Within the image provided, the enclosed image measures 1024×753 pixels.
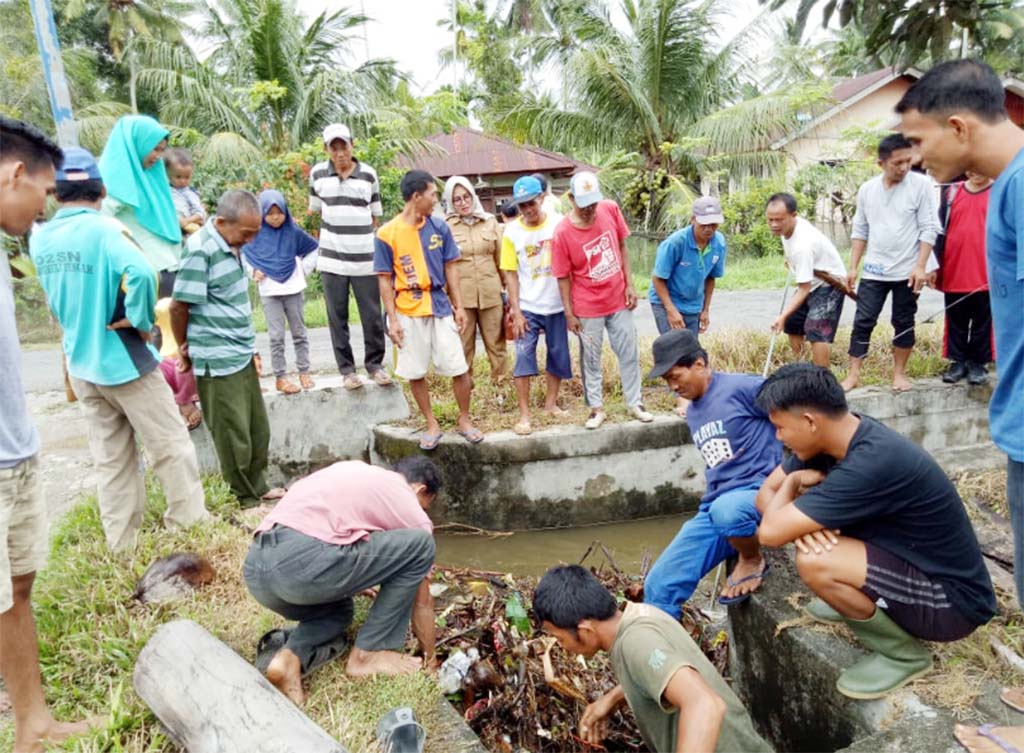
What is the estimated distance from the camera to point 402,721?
2.59 meters

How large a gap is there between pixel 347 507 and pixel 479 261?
349cm

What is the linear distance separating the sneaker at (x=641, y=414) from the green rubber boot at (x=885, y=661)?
3.26 meters

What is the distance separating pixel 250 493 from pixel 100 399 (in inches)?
51.8

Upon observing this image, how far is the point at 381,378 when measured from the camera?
6578 mm

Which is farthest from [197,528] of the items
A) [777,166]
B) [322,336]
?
[777,166]

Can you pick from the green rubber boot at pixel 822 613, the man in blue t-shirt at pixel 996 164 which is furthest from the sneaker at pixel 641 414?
the man in blue t-shirt at pixel 996 164

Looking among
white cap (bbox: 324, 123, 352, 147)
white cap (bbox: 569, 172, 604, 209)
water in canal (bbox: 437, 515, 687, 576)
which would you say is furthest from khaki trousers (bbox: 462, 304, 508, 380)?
white cap (bbox: 324, 123, 352, 147)

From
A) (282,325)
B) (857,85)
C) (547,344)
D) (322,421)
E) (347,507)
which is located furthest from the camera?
(857,85)

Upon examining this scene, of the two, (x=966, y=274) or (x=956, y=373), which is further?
(x=956, y=373)

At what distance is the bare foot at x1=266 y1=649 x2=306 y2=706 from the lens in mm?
2857

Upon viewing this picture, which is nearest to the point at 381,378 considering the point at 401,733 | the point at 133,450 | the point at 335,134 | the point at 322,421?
the point at 322,421

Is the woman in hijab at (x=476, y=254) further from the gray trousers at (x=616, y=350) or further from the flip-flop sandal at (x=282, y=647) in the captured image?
the flip-flop sandal at (x=282, y=647)

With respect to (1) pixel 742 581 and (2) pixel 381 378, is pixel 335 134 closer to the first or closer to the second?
(2) pixel 381 378

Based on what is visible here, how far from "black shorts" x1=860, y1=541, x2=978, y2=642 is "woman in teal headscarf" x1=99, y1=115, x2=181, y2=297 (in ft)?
14.1
